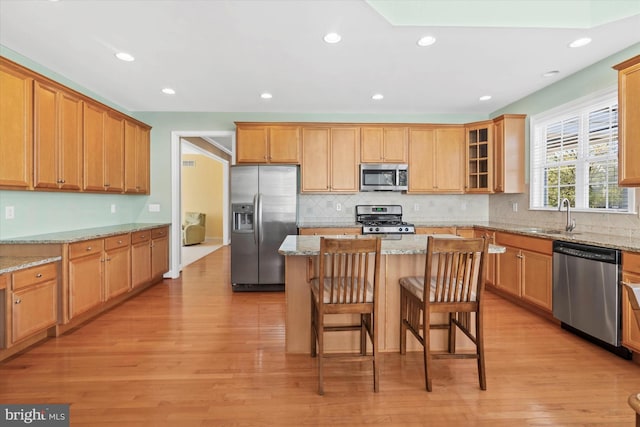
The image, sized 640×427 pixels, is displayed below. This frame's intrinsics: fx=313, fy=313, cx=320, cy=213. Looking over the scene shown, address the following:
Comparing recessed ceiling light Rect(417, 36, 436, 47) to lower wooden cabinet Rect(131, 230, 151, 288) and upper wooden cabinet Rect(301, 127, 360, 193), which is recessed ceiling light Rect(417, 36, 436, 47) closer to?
upper wooden cabinet Rect(301, 127, 360, 193)

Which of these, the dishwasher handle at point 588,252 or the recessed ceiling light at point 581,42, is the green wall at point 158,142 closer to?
the recessed ceiling light at point 581,42

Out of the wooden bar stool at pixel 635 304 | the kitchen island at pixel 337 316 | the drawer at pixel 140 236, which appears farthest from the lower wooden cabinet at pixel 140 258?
the wooden bar stool at pixel 635 304

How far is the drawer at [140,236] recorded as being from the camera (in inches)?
157

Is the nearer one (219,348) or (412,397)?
(412,397)

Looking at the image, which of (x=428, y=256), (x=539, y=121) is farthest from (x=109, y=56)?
(x=539, y=121)

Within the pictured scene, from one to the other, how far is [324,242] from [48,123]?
10.00 feet

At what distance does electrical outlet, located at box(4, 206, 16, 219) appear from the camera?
115 inches

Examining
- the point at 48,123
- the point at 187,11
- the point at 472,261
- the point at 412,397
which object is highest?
the point at 187,11

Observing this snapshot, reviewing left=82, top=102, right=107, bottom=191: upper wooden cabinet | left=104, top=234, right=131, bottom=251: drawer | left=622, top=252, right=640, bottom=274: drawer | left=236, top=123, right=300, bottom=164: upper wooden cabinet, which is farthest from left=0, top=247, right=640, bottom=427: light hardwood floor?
left=236, top=123, right=300, bottom=164: upper wooden cabinet

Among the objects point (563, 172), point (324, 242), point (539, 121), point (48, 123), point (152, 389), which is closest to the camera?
point (324, 242)

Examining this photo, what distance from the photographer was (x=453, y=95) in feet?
14.0

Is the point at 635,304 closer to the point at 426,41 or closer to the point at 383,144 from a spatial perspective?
the point at 426,41

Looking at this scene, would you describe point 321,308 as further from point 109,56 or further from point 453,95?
point 453,95

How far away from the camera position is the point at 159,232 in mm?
4656
